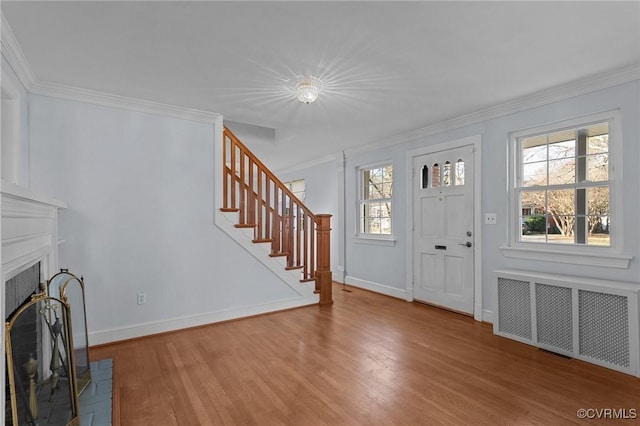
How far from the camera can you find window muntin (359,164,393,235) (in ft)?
16.8

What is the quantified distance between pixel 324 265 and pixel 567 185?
288 centimetres

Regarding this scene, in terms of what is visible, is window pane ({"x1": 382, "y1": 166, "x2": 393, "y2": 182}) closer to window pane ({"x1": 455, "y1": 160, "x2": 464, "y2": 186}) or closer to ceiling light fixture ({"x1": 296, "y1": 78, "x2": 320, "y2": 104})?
window pane ({"x1": 455, "y1": 160, "x2": 464, "y2": 186})

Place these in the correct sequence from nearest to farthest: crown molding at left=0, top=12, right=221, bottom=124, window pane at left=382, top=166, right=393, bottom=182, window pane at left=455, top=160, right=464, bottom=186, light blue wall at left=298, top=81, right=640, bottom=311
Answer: crown molding at left=0, top=12, right=221, bottom=124 → light blue wall at left=298, top=81, right=640, bottom=311 → window pane at left=455, top=160, right=464, bottom=186 → window pane at left=382, top=166, right=393, bottom=182

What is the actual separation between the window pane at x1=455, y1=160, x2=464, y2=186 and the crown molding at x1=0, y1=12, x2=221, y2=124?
9.69ft

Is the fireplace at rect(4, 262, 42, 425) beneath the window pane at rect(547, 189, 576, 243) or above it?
beneath

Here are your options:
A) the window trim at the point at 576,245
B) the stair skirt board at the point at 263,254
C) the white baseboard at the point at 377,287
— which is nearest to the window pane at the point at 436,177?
the window trim at the point at 576,245

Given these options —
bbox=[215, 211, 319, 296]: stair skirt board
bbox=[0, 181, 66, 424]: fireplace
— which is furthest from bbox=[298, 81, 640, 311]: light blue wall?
bbox=[0, 181, 66, 424]: fireplace

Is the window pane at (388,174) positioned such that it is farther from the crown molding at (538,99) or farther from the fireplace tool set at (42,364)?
the fireplace tool set at (42,364)

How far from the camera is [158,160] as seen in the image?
3.46 metres

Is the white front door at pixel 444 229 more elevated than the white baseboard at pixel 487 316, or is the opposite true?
the white front door at pixel 444 229

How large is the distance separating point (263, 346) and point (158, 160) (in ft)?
7.18

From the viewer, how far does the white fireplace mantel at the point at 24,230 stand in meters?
1.37

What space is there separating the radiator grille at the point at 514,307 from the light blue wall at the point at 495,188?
0.99 feet

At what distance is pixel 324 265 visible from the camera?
455 centimetres
